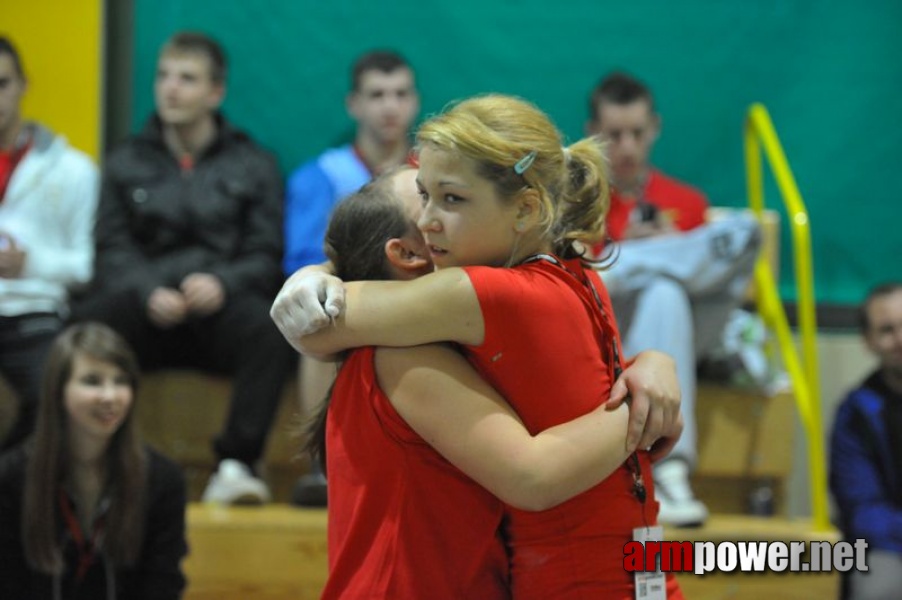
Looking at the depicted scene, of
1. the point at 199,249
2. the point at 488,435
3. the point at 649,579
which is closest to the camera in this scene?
the point at 488,435

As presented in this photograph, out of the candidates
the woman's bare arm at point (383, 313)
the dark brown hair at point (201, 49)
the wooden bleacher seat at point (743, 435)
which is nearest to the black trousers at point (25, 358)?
the dark brown hair at point (201, 49)

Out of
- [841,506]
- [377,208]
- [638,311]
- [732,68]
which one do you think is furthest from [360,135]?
[377,208]

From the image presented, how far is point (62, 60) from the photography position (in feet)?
16.5

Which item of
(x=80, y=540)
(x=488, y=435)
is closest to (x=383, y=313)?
(x=488, y=435)

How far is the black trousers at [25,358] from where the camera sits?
4.06 metres

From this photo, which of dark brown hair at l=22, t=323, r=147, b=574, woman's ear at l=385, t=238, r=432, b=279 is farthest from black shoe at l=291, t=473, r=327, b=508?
woman's ear at l=385, t=238, r=432, b=279

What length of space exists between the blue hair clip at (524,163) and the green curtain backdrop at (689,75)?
3.43 metres

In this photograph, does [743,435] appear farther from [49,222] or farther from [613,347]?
[613,347]

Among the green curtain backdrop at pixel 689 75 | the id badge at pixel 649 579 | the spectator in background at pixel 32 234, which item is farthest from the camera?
the green curtain backdrop at pixel 689 75

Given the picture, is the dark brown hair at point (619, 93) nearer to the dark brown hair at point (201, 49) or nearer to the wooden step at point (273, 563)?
the dark brown hair at point (201, 49)

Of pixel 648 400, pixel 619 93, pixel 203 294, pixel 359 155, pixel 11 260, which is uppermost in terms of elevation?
pixel 619 93

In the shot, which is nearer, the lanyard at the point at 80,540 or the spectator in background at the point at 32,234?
the lanyard at the point at 80,540

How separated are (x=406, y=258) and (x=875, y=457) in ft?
8.84

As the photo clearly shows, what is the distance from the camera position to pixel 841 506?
4.13 metres
